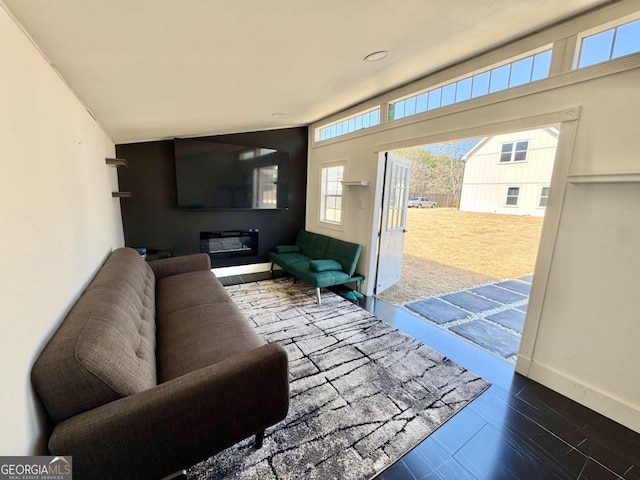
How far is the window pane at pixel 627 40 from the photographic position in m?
1.62

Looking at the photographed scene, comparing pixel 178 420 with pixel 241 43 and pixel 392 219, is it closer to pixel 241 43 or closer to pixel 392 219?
pixel 241 43

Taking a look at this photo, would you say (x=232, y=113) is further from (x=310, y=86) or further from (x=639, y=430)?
(x=639, y=430)

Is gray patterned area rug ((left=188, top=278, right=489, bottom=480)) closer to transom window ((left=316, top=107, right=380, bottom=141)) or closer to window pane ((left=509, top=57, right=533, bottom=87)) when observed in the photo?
Answer: window pane ((left=509, top=57, right=533, bottom=87))

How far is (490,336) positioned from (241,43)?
3.45m

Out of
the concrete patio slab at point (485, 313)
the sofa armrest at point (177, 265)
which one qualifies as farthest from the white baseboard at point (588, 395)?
the sofa armrest at point (177, 265)

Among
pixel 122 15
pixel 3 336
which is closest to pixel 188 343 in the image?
pixel 3 336

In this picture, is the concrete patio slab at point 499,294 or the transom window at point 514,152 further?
the transom window at point 514,152

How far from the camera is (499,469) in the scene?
1.45 m

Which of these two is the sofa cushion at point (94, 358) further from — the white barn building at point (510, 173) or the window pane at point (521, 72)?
the white barn building at point (510, 173)

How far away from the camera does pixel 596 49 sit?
1.77 meters

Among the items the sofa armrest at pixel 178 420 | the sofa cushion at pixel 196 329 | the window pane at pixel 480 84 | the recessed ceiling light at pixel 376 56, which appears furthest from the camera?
the window pane at pixel 480 84

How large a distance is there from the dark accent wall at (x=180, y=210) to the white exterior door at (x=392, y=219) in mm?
1932

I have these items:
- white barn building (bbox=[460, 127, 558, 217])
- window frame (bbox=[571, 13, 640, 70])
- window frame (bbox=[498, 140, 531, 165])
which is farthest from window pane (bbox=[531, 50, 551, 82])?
window frame (bbox=[498, 140, 531, 165])

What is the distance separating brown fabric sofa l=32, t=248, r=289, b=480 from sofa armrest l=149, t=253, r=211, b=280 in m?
1.24
